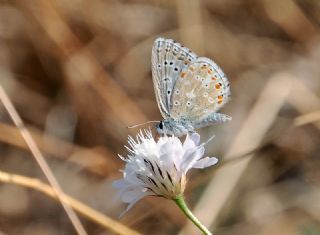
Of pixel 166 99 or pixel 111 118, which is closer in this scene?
pixel 166 99

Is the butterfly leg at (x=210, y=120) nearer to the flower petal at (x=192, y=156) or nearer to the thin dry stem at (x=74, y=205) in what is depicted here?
the flower petal at (x=192, y=156)

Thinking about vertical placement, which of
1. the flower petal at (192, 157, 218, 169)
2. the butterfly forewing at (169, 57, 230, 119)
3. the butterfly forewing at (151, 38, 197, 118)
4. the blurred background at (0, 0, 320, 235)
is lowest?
the flower petal at (192, 157, 218, 169)

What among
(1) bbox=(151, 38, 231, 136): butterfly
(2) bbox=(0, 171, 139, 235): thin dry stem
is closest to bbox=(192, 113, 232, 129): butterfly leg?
→ (1) bbox=(151, 38, 231, 136): butterfly

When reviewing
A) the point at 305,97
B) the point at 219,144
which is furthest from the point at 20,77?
the point at 305,97

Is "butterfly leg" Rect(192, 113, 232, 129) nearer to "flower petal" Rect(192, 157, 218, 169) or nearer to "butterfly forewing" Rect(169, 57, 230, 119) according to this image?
"butterfly forewing" Rect(169, 57, 230, 119)

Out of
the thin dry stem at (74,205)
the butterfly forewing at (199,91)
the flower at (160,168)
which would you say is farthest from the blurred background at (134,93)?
the flower at (160,168)

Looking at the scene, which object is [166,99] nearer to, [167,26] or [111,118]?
[111,118]

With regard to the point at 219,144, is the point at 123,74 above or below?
above
